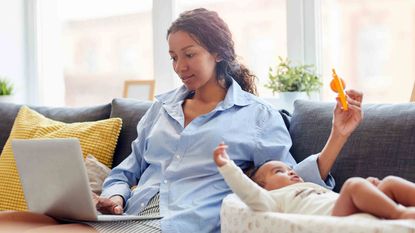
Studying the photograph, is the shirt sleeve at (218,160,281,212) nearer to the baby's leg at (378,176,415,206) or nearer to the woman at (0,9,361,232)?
the baby's leg at (378,176,415,206)

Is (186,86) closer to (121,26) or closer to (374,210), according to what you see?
(374,210)

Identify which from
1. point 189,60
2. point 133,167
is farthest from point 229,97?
point 133,167

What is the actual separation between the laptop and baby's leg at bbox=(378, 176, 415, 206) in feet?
2.45

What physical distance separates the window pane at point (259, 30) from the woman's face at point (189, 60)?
0.90 meters

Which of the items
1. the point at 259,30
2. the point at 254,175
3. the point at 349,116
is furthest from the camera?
the point at 259,30

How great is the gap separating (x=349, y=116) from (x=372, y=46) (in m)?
1.05

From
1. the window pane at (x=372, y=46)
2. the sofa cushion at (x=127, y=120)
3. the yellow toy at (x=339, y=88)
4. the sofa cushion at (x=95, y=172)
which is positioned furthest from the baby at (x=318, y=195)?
the window pane at (x=372, y=46)

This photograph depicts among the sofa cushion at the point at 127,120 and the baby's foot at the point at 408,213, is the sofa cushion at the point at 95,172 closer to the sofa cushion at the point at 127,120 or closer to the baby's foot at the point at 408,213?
the sofa cushion at the point at 127,120

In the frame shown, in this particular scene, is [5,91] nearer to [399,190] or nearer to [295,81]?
[295,81]

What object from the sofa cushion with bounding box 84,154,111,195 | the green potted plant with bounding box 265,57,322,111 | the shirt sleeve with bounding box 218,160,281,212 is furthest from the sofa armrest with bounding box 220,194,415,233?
the green potted plant with bounding box 265,57,322,111

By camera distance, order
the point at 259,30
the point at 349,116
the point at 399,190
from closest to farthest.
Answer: the point at 399,190
the point at 349,116
the point at 259,30

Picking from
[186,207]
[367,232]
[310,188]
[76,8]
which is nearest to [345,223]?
[367,232]

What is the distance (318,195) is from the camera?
1802mm

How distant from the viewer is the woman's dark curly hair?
2316 millimetres
